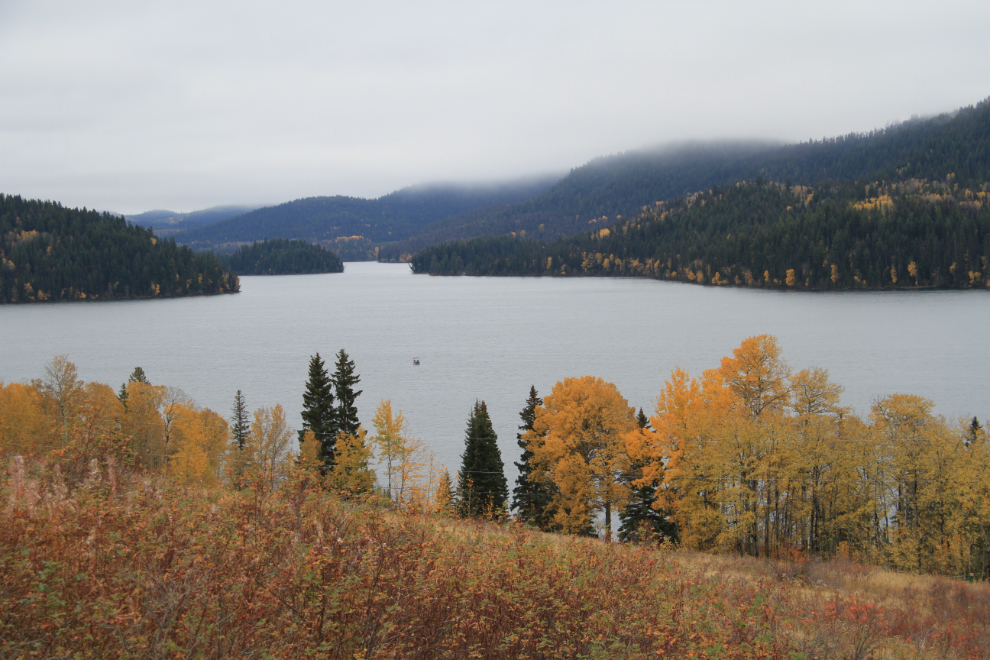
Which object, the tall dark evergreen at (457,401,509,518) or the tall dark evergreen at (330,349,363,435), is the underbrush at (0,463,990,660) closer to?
the tall dark evergreen at (457,401,509,518)

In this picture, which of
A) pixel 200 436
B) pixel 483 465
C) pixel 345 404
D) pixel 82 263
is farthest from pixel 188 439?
pixel 82 263

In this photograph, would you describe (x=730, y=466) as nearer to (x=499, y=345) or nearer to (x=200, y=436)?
(x=200, y=436)

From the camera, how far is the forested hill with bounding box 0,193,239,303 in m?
170

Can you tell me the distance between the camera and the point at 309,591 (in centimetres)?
621

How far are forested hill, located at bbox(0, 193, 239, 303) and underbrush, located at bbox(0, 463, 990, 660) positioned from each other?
19795 centimetres

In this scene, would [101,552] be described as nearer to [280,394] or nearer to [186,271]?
[280,394]

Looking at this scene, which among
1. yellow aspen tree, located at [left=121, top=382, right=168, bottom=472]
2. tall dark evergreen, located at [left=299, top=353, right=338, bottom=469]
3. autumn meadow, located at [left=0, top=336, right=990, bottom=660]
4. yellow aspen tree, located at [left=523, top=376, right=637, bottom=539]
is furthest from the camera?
tall dark evergreen, located at [left=299, top=353, right=338, bottom=469]

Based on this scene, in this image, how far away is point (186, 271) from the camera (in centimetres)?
19238

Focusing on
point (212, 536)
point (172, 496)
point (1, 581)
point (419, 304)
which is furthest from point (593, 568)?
point (419, 304)

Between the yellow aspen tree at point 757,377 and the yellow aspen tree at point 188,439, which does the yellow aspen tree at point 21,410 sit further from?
the yellow aspen tree at point 757,377

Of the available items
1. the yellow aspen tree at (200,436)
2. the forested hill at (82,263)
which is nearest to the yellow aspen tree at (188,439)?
the yellow aspen tree at (200,436)

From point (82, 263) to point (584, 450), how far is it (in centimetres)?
19039

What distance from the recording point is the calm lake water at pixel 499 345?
55.8 meters

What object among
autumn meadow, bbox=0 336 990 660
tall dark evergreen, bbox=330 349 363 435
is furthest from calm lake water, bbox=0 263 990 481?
autumn meadow, bbox=0 336 990 660
